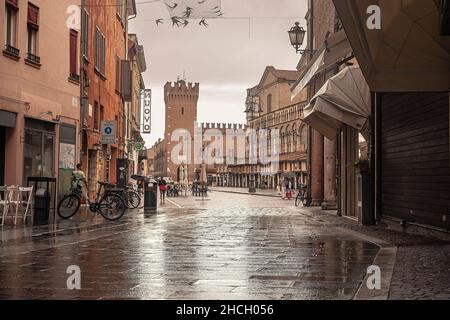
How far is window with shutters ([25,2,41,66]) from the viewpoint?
1867cm

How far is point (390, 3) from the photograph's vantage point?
9812 millimetres

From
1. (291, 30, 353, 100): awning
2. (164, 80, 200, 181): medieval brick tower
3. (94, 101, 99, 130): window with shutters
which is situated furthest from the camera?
(164, 80, 200, 181): medieval brick tower

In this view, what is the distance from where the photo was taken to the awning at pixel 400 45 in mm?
9844

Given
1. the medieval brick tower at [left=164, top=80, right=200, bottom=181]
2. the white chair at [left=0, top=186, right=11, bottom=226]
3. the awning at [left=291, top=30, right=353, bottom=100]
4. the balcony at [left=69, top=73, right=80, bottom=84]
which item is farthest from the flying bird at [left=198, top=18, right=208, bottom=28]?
the medieval brick tower at [left=164, top=80, right=200, bottom=181]

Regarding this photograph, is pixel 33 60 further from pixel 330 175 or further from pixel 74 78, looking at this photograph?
pixel 330 175

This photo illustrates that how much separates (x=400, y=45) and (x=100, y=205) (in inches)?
401

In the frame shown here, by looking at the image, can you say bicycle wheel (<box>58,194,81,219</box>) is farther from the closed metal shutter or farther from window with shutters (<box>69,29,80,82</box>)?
the closed metal shutter

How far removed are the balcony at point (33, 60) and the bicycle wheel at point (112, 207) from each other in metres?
4.46

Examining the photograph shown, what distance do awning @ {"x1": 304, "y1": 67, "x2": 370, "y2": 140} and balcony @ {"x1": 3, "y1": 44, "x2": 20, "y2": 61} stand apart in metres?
8.48

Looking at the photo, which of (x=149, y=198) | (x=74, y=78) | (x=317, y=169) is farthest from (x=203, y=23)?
(x=317, y=169)
